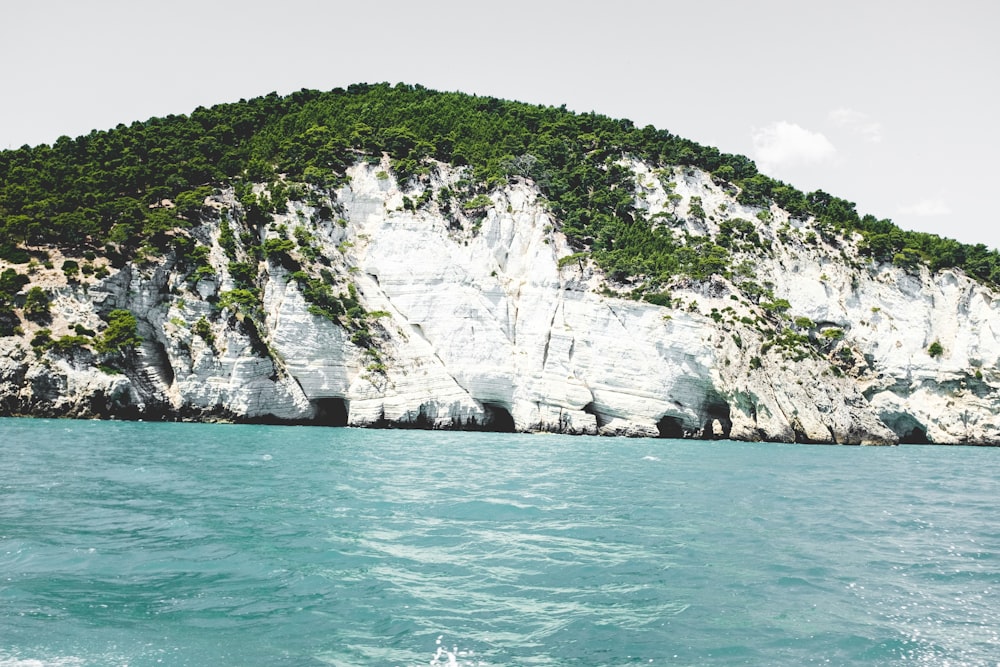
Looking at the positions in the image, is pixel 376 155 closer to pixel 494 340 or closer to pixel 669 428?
pixel 494 340

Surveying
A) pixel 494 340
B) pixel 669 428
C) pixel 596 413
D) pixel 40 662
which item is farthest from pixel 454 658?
pixel 669 428

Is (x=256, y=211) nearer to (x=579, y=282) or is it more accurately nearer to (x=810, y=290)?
(x=579, y=282)

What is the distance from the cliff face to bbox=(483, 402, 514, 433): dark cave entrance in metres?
0.20

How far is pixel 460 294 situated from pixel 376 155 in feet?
56.8

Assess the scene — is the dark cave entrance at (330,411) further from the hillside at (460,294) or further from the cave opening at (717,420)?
the cave opening at (717,420)

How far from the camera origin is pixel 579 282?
51.5m

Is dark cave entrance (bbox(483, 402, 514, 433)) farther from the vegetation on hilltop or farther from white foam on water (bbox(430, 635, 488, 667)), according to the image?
white foam on water (bbox(430, 635, 488, 667))

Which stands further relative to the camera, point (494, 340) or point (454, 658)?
point (494, 340)

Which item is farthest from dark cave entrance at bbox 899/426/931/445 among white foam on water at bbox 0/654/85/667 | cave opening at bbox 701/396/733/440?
white foam on water at bbox 0/654/85/667

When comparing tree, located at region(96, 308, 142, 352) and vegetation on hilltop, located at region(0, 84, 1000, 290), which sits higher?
vegetation on hilltop, located at region(0, 84, 1000, 290)

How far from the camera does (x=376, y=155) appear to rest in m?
59.5

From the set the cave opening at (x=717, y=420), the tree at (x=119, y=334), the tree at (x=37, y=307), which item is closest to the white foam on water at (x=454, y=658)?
the tree at (x=119, y=334)

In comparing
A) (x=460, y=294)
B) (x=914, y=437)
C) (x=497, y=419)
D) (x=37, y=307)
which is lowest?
(x=497, y=419)

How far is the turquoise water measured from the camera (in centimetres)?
700
